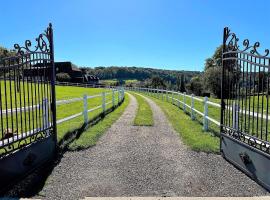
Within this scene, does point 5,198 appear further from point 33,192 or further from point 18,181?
point 18,181

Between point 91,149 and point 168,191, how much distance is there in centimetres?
295

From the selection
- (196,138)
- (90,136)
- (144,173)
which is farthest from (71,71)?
(144,173)

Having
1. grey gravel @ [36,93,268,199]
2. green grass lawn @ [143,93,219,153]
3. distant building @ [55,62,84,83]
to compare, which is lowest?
grey gravel @ [36,93,268,199]

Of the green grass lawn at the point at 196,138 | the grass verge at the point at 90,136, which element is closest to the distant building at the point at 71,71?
the grass verge at the point at 90,136

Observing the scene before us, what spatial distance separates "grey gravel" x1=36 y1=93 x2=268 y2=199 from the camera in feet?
14.8

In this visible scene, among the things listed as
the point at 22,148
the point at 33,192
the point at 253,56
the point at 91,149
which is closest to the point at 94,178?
the point at 33,192

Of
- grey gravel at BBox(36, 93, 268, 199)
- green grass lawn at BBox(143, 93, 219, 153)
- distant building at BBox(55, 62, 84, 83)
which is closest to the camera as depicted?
grey gravel at BBox(36, 93, 268, 199)

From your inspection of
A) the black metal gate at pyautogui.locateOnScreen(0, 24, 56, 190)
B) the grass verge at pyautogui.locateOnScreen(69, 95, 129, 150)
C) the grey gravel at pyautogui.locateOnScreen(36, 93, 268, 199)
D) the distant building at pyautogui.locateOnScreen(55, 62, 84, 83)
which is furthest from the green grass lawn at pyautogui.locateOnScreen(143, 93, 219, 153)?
the distant building at pyautogui.locateOnScreen(55, 62, 84, 83)

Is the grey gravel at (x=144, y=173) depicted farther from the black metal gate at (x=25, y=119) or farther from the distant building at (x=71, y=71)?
the distant building at (x=71, y=71)

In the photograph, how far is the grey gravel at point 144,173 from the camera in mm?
4520

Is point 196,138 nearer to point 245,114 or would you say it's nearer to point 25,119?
point 245,114

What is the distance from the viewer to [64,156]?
6418 mm

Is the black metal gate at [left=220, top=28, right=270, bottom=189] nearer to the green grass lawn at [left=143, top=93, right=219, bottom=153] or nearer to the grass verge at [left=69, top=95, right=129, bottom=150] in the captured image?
the green grass lawn at [left=143, top=93, right=219, bottom=153]

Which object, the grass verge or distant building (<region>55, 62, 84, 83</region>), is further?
distant building (<region>55, 62, 84, 83</region>)
